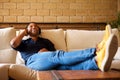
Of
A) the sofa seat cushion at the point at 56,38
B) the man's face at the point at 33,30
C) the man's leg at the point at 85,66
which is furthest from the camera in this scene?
the sofa seat cushion at the point at 56,38

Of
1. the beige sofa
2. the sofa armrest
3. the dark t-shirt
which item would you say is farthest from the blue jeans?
the beige sofa

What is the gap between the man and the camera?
1700 mm

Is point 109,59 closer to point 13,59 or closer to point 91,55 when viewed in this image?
point 91,55

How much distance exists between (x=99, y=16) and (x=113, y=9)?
0.33 metres

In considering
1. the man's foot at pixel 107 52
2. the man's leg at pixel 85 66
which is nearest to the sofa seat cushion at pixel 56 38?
the man's leg at pixel 85 66

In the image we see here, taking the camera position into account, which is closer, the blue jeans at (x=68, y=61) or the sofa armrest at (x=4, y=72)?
the blue jeans at (x=68, y=61)

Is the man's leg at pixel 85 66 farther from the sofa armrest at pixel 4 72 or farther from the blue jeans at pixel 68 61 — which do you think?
the sofa armrest at pixel 4 72

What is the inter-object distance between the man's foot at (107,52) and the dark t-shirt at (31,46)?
127cm

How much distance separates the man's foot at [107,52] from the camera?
5.52 ft

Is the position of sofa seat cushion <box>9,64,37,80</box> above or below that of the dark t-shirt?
below

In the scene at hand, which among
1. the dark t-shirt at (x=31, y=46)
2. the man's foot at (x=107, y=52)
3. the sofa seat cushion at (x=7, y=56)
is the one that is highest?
the man's foot at (x=107, y=52)

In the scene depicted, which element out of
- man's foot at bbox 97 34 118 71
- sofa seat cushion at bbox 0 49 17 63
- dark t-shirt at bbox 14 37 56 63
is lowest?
sofa seat cushion at bbox 0 49 17 63

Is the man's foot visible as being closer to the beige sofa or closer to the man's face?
the beige sofa

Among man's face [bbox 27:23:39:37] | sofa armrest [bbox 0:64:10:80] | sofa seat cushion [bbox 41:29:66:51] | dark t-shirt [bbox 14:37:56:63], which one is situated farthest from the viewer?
sofa seat cushion [bbox 41:29:66:51]
